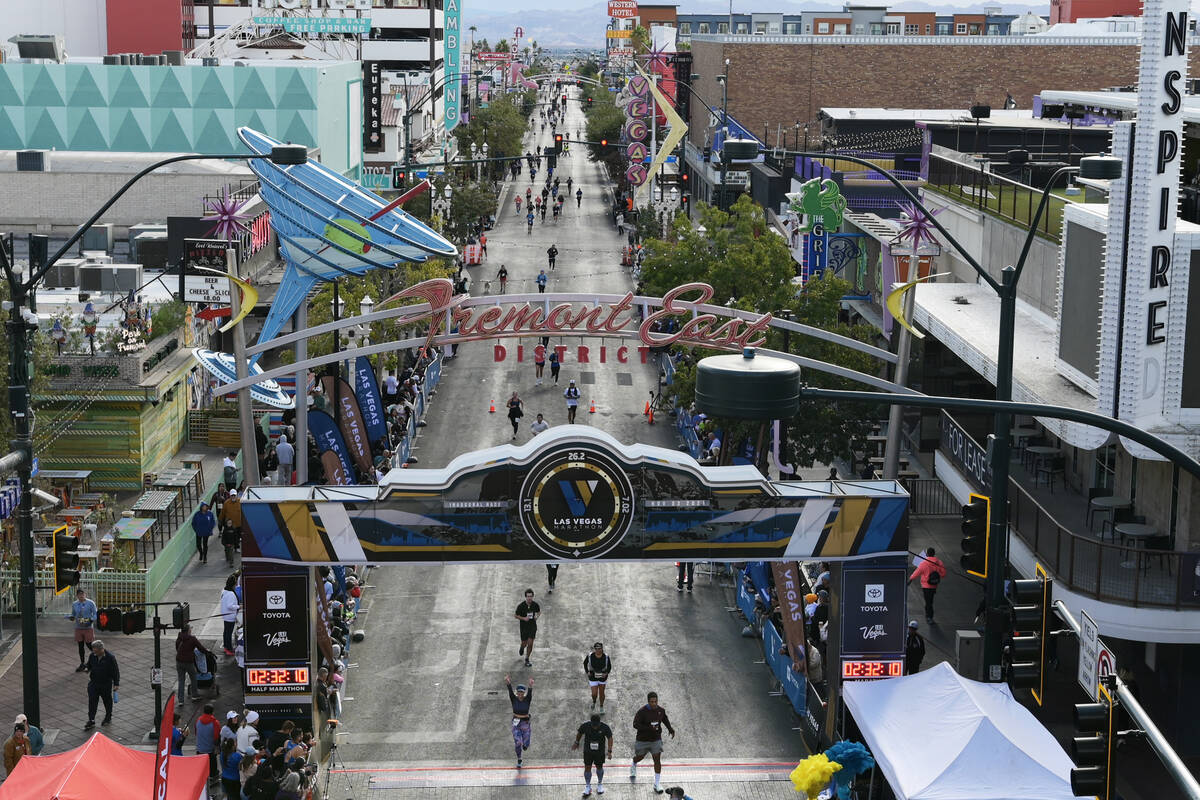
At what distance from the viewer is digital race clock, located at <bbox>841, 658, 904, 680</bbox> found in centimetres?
2312

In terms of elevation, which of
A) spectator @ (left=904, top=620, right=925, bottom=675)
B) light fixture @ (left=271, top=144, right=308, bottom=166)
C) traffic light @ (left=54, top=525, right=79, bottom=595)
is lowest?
spectator @ (left=904, top=620, right=925, bottom=675)

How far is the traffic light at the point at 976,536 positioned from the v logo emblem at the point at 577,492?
671 centimetres

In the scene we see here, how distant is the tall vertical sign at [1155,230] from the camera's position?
22422 millimetres

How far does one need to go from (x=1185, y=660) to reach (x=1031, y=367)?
6.21 metres

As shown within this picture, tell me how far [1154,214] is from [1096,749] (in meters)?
13.5

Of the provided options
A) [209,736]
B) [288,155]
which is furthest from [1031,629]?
[288,155]

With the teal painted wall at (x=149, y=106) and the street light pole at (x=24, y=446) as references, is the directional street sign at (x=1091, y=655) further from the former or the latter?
the teal painted wall at (x=149, y=106)

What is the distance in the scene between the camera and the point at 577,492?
2194 cm

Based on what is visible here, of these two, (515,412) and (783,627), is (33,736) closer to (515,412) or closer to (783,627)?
(783,627)

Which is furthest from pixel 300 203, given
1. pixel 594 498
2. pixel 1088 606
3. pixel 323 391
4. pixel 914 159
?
pixel 914 159

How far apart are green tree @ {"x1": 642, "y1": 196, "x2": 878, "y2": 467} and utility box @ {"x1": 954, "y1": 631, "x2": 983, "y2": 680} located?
10.7m

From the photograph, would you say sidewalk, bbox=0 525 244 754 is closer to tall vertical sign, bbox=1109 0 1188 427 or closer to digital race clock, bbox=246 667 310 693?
digital race clock, bbox=246 667 310 693

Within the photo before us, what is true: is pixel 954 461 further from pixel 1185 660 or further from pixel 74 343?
pixel 74 343

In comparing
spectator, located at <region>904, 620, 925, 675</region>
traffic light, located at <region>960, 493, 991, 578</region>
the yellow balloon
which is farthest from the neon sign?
traffic light, located at <region>960, 493, 991, 578</region>
